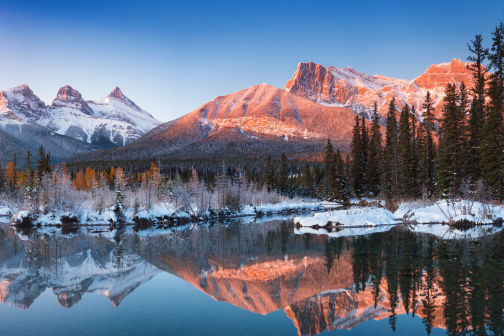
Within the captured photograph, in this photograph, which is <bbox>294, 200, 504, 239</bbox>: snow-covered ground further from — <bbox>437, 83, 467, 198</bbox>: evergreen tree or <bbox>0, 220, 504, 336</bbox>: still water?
<bbox>0, 220, 504, 336</bbox>: still water

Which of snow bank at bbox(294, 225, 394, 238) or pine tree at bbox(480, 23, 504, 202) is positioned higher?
pine tree at bbox(480, 23, 504, 202)

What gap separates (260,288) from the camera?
618 inches

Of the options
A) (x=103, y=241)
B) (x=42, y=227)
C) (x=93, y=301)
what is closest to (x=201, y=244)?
(x=103, y=241)

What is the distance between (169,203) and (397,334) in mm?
47574

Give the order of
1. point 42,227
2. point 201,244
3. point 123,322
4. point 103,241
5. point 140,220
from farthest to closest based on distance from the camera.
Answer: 1. point 140,220
2. point 42,227
3. point 103,241
4. point 201,244
5. point 123,322

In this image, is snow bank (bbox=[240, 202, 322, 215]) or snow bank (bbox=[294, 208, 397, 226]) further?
snow bank (bbox=[240, 202, 322, 215])

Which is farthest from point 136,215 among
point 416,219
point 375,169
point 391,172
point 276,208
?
point 375,169

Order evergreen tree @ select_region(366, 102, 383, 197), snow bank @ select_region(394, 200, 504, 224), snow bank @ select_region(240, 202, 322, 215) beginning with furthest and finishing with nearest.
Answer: evergreen tree @ select_region(366, 102, 383, 197), snow bank @ select_region(240, 202, 322, 215), snow bank @ select_region(394, 200, 504, 224)

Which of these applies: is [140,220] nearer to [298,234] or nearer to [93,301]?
[298,234]

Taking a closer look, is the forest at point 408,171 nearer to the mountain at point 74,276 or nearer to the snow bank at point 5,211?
the snow bank at point 5,211

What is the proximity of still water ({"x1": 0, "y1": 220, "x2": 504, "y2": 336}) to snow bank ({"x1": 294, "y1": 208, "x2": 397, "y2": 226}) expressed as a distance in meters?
8.72

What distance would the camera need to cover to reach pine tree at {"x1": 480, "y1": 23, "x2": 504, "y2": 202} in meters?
36.1

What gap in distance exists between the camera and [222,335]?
35.0ft

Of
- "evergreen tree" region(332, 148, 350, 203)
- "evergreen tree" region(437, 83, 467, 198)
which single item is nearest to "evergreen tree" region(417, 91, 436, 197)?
"evergreen tree" region(437, 83, 467, 198)
